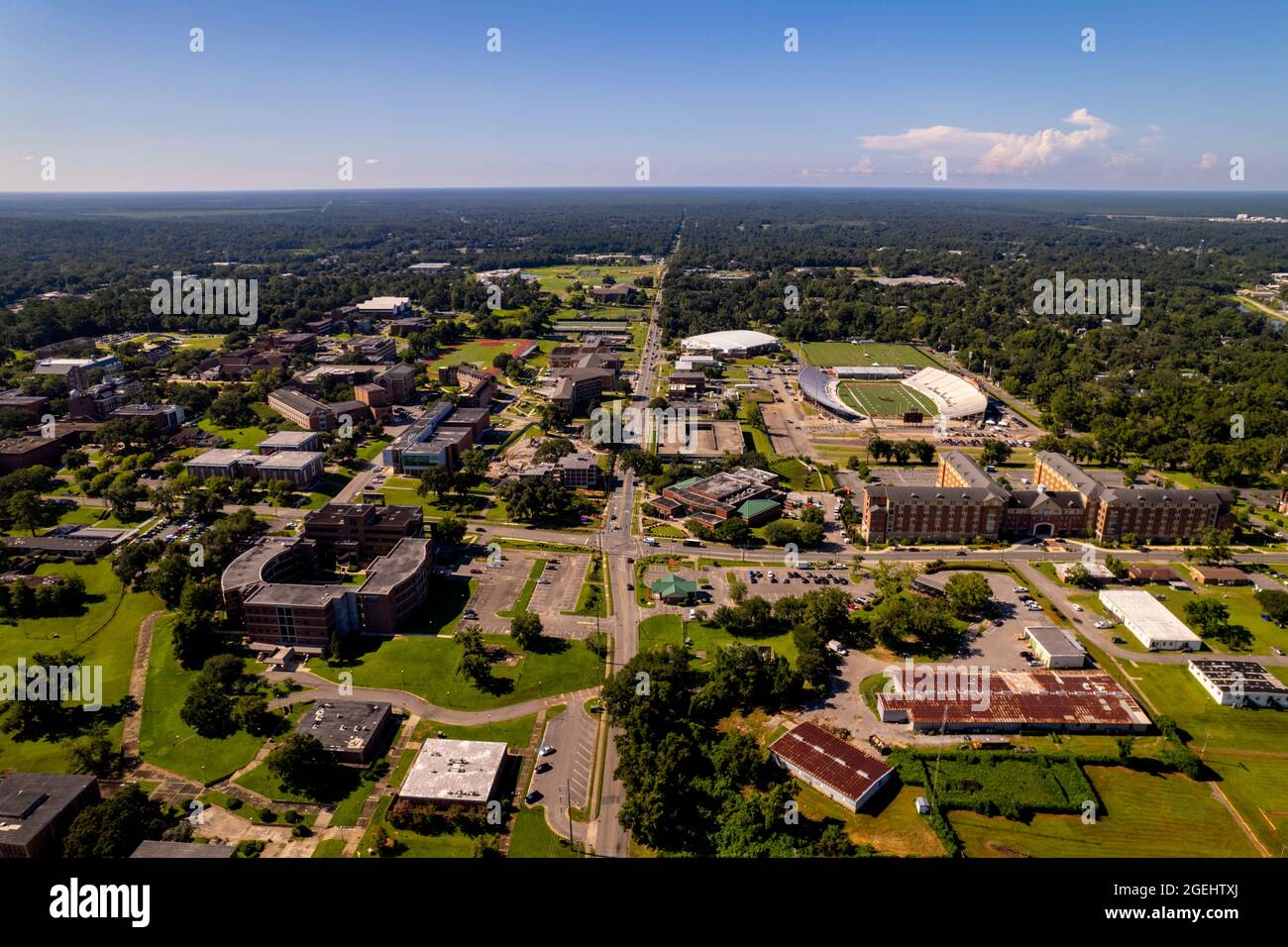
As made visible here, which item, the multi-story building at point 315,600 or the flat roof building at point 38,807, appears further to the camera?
the multi-story building at point 315,600

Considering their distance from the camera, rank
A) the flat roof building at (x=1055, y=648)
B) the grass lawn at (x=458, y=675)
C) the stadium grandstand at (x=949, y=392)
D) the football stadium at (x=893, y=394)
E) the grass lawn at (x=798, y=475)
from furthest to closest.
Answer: the football stadium at (x=893, y=394) < the stadium grandstand at (x=949, y=392) < the grass lawn at (x=798, y=475) < the flat roof building at (x=1055, y=648) < the grass lawn at (x=458, y=675)

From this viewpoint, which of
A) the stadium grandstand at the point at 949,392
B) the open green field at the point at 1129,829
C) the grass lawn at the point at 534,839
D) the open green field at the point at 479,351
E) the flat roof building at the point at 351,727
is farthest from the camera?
the open green field at the point at 479,351

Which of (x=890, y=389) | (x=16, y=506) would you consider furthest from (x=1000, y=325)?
(x=16, y=506)

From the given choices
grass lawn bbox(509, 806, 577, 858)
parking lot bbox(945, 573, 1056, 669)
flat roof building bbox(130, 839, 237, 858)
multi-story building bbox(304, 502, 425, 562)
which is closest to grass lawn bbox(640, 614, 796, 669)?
parking lot bbox(945, 573, 1056, 669)

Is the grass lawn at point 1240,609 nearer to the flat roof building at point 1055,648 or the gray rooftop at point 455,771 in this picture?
the flat roof building at point 1055,648

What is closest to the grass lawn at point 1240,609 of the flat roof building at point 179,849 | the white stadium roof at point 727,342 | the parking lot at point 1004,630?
the parking lot at point 1004,630

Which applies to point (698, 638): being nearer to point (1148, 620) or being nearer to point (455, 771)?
point (455, 771)
